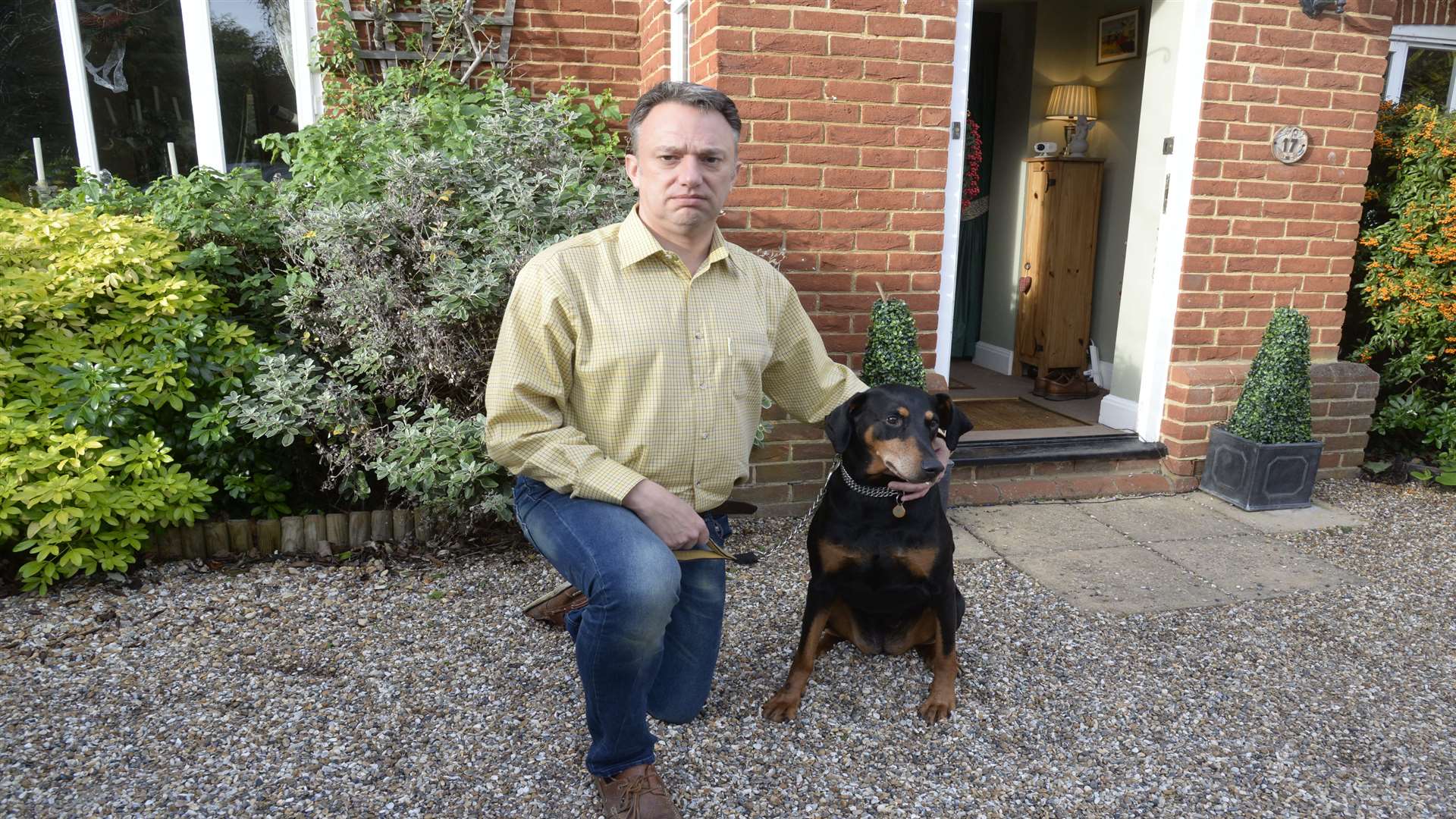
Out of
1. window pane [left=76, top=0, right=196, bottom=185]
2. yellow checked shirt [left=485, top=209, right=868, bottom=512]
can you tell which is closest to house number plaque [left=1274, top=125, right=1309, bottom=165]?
yellow checked shirt [left=485, top=209, right=868, bottom=512]

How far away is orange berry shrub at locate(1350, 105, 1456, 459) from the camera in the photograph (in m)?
4.79

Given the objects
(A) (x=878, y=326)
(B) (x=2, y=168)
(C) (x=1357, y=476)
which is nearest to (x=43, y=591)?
(B) (x=2, y=168)

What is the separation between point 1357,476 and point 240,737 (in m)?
5.57

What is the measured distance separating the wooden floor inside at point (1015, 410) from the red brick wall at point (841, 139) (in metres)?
1.19

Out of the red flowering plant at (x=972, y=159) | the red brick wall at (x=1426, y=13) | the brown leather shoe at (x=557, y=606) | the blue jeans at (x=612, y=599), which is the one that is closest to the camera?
the blue jeans at (x=612, y=599)

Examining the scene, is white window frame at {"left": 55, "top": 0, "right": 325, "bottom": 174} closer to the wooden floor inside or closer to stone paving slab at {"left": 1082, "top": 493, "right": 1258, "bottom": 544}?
the wooden floor inside

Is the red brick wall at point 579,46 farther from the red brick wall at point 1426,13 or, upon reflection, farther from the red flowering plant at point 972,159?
the red brick wall at point 1426,13

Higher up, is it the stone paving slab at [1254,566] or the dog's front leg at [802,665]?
the dog's front leg at [802,665]

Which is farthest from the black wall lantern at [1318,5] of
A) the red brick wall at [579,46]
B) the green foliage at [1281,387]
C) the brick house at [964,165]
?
the red brick wall at [579,46]

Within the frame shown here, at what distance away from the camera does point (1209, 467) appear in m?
4.72

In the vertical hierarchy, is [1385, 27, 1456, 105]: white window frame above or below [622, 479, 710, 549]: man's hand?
above

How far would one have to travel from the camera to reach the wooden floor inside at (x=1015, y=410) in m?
4.96

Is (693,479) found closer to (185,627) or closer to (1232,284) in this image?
(185,627)

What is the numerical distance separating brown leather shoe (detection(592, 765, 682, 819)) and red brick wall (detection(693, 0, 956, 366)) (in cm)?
252
